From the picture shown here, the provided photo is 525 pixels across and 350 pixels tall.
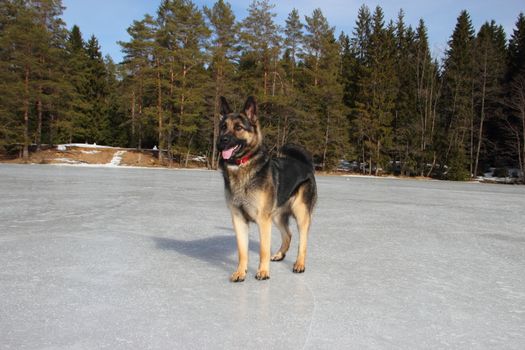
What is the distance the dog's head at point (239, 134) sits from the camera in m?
3.70

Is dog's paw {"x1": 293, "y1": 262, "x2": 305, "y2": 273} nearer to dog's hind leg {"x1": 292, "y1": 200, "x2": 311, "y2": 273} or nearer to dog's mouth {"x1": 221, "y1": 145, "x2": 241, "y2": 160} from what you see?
dog's hind leg {"x1": 292, "y1": 200, "x2": 311, "y2": 273}

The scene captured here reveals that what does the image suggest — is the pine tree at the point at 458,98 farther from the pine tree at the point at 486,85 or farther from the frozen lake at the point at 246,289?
the frozen lake at the point at 246,289

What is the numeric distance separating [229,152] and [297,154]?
1.48m

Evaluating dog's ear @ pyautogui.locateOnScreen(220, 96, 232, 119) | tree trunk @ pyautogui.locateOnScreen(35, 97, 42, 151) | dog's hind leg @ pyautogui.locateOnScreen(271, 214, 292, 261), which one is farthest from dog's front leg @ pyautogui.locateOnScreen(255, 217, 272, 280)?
tree trunk @ pyautogui.locateOnScreen(35, 97, 42, 151)

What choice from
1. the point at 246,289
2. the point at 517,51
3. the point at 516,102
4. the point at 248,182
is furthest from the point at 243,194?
the point at 517,51

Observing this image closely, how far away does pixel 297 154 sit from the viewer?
496cm

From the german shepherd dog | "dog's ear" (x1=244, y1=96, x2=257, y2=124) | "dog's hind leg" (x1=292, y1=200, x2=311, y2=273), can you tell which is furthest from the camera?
"dog's hind leg" (x1=292, y1=200, x2=311, y2=273)

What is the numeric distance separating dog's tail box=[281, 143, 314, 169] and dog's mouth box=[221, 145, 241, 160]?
129cm

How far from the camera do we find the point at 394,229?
22.3 ft

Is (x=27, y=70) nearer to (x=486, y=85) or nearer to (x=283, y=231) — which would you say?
(x=283, y=231)

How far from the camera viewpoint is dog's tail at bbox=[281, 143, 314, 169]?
4.89m

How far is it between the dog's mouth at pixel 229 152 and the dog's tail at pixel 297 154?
1293 millimetres

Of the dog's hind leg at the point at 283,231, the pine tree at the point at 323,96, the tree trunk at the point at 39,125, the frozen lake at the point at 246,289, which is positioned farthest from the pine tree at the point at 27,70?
the dog's hind leg at the point at 283,231

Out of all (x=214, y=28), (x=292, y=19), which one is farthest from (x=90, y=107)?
(x=292, y=19)
